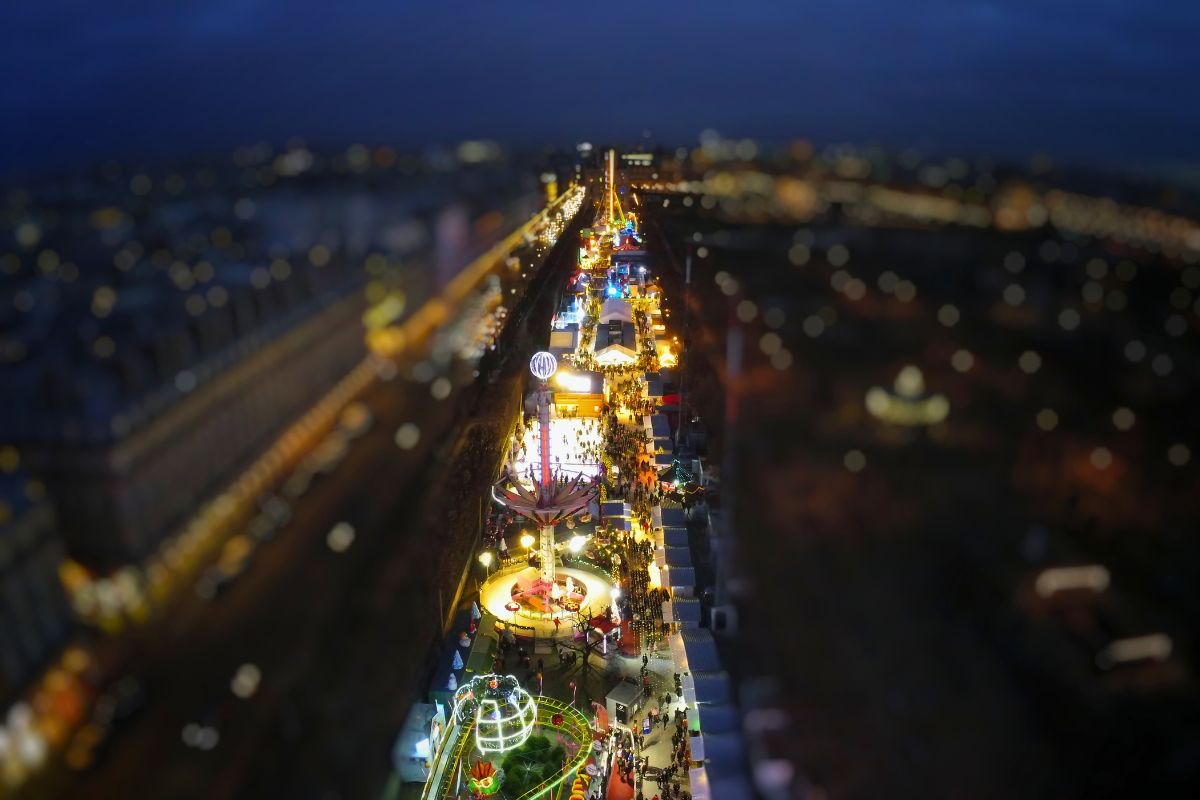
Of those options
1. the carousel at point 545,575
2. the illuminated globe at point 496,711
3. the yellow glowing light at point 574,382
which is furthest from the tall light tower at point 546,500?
the yellow glowing light at point 574,382

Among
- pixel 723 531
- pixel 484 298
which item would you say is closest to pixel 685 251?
pixel 484 298

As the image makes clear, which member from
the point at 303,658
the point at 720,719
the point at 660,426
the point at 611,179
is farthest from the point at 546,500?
the point at 611,179

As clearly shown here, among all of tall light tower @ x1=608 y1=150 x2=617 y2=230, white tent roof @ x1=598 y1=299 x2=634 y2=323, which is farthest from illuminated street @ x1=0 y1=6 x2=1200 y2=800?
tall light tower @ x1=608 y1=150 x2=617 y2=230

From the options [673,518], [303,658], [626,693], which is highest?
[303,658]

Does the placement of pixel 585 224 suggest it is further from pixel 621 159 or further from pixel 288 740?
pixel 288 740

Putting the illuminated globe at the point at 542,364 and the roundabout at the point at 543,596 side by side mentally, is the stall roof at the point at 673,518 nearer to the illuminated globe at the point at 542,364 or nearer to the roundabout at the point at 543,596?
the roundabout at the point at 543,596

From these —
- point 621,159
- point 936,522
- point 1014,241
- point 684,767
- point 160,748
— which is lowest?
point 684,767

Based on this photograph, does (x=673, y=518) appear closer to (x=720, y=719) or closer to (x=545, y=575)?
(x=545, y=575)

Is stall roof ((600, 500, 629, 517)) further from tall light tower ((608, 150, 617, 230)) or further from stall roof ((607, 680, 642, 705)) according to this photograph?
tall light tower ((608, 150, 617, 230))
